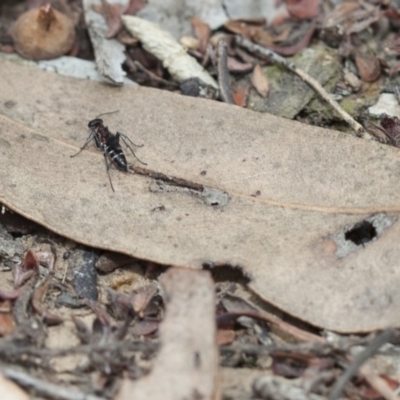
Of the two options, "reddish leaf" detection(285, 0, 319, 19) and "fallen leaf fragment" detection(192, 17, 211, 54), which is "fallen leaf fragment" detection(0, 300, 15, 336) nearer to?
"fallen leaf fragment" detection(192, 17, 211, 54)

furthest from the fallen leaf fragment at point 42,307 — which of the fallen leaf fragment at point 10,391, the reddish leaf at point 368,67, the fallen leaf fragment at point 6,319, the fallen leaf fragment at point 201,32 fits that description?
the reddish leaf at point 368,67

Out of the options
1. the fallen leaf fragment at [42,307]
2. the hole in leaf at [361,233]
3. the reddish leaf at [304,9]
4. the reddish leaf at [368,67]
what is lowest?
the fallen leaf fragment at [42,307]

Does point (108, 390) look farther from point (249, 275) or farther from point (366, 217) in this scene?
point (366, 217)

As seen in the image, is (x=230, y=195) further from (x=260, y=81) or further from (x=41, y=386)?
(x=41, y=386)

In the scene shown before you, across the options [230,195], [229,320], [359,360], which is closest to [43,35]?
[230,195]

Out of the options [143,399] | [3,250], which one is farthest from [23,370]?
[3,250]

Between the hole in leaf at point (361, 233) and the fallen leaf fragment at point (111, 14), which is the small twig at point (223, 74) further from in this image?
the hole in leaf at point (361, 233)

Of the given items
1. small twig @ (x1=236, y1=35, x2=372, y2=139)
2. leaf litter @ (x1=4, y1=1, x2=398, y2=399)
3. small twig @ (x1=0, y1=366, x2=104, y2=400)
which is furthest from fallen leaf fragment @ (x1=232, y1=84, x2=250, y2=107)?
small twig @ (x1=0, y1=366, x2=104, y2=400)
